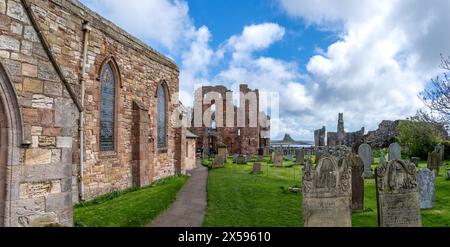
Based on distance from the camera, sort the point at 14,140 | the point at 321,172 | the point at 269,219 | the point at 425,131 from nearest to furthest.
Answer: the point at 14,140, the point at 321,172, the point at 269,219, the point at 425,131

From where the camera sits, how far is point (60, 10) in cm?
944

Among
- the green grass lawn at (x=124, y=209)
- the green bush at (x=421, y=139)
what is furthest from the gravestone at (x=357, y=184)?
the green bush at (x=421, y=139)

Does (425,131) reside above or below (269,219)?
above

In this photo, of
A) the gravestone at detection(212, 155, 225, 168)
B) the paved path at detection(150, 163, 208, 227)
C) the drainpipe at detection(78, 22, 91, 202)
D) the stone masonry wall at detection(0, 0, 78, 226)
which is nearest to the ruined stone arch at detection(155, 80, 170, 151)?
the paved path at detection(150, 163, 208, 227)

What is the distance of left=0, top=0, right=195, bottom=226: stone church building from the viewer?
4.76 m

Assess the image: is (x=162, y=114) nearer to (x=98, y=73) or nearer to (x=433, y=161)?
(x=98, y=73)

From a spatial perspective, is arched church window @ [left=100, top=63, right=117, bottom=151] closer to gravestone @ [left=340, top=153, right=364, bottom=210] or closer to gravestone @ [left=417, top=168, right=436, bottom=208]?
gravestone @ [left=340, top=153, right=364, bottom=210]

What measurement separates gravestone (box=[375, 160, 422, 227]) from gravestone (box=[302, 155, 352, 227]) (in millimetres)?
685

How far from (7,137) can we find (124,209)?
15.9 ft

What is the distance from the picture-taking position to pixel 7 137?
4730 mm

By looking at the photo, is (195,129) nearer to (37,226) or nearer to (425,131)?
(425,131)

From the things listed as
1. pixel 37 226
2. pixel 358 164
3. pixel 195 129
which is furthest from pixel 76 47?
pixel 195 129

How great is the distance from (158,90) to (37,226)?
11.9 meters

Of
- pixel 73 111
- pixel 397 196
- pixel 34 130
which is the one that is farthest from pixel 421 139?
pixel 34 130
